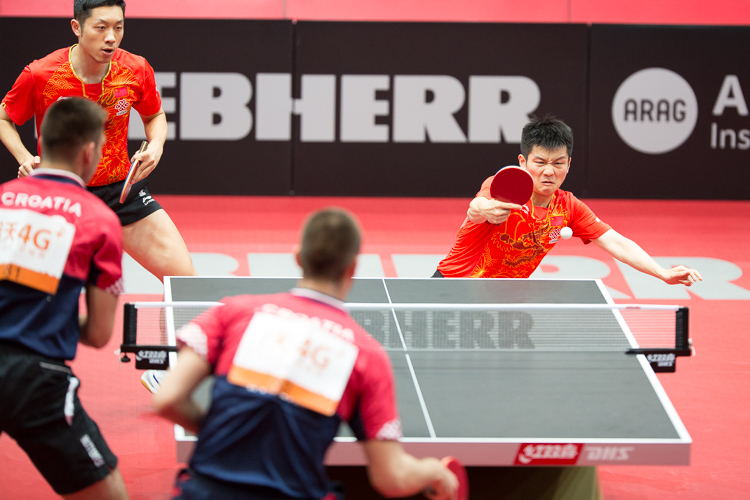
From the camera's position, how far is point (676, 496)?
4262 millimetres

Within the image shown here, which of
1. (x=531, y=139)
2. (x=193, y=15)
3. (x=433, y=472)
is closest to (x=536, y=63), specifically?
(x=193, y=15)

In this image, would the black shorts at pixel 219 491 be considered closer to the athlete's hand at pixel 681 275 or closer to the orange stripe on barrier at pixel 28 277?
the orange stripe on barrier at pixel 28 277

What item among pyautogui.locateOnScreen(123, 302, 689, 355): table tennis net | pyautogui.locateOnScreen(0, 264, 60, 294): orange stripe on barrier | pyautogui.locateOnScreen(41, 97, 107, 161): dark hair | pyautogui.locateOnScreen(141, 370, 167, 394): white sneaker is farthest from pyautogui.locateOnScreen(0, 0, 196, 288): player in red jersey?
pyautogui.locateOnScreen(0, 264, 60, 294): orange stripe on barrier

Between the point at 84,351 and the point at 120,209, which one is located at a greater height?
the point at 120,209

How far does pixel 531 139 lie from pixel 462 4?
714 centimetres

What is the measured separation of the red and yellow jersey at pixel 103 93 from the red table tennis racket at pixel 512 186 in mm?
2005

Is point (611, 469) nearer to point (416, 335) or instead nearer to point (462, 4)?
point (416, 335)

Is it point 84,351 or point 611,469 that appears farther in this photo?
point 84,351

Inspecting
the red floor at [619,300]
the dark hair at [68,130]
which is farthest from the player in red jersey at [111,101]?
the dark hair at [68,130]

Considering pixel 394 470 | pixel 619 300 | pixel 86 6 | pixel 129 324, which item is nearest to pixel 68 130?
pixel 129 324

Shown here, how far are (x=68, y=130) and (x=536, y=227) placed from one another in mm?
2390

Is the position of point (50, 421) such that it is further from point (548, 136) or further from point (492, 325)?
point (548, 136)

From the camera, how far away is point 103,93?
4984mm

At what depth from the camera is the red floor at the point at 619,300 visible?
4412 millimetres
